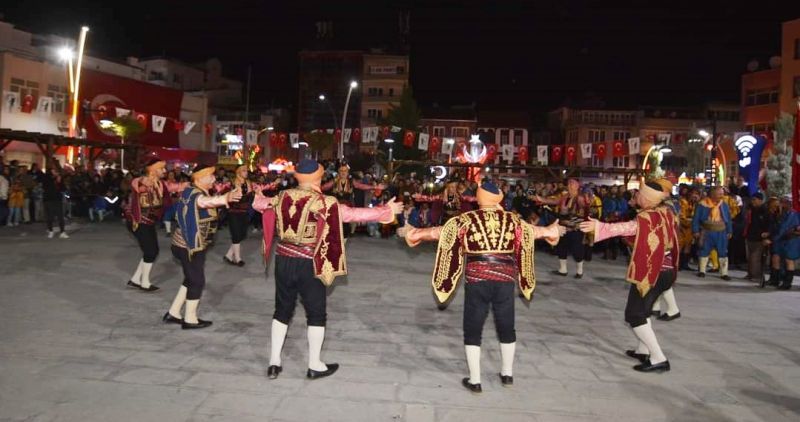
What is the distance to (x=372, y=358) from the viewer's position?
604 cm

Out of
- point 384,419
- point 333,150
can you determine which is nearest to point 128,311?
point 384,419

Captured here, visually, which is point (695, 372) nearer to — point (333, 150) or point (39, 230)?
point (39, 230)

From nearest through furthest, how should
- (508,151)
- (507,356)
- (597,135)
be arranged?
(507,356) < (508,151) < (597,135)

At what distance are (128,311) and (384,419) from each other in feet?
14.9

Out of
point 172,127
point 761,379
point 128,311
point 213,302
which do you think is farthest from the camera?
point 172,127

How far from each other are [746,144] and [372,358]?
1578 cm

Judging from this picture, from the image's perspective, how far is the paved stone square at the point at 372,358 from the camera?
4.73m

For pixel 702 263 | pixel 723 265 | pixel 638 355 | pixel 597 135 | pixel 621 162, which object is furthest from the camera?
pixel 621 162

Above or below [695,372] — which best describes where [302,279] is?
above

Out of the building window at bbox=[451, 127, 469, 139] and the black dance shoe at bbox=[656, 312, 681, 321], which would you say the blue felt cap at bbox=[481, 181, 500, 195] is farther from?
the building window at bbox=[451, 127, 469, 139]

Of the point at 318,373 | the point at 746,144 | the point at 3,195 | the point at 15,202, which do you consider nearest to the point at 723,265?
the point at 746,144

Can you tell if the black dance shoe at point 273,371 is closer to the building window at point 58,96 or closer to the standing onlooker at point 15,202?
the standing onlooker at point 15,202

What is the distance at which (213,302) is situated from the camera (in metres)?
8.40

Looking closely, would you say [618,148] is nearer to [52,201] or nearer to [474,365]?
[52,201]
